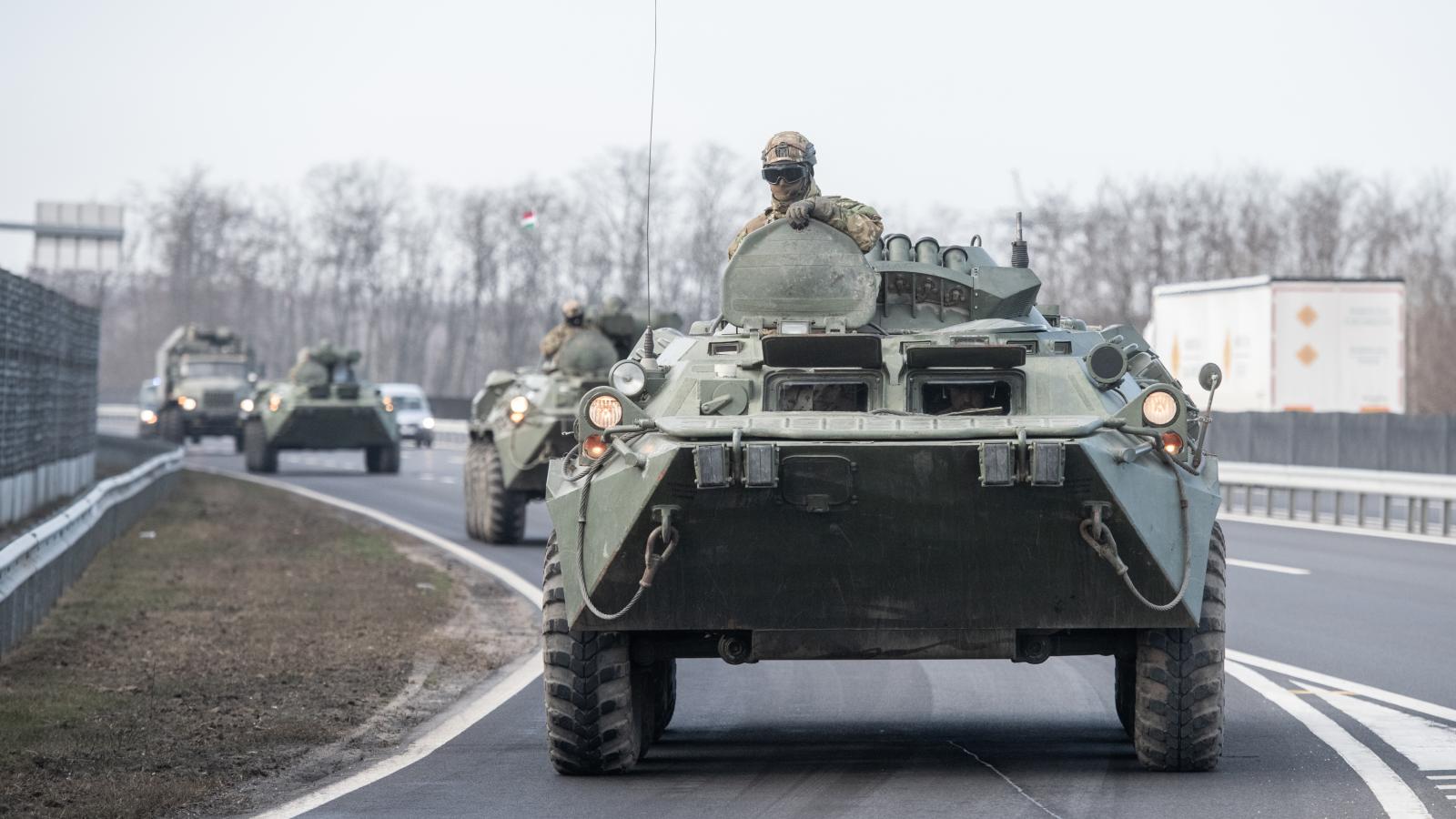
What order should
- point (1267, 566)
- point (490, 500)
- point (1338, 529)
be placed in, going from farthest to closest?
point (1338, 529), point (490, 500), point (1267, 566)

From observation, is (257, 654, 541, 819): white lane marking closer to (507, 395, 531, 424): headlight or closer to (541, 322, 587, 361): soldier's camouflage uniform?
(507, 395, 531, 424): headlight

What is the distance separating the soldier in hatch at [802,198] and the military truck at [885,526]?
929mm

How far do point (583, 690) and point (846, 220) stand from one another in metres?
2.76

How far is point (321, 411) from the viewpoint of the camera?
134ft

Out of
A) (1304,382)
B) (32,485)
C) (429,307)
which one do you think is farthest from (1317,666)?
(429,307)

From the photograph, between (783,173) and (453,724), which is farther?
(453,724)

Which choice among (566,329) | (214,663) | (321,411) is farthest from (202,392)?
(214,663)

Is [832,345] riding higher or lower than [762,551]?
higher

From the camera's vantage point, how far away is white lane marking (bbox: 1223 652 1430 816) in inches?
333

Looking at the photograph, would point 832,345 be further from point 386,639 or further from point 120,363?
point 120,363

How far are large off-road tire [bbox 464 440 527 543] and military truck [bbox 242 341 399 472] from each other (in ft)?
53.0

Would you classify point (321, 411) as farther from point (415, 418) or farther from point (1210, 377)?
point (1210, 377)

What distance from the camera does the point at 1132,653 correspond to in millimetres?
9344

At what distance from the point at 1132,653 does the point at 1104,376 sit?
117cm
